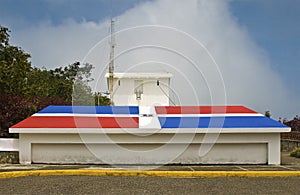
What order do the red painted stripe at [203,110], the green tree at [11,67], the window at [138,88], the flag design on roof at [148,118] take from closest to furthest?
the flag design on roof at [148,118] < the red painted stripe at [203,110] < the green tree at [11,67] < the window at [138,88]

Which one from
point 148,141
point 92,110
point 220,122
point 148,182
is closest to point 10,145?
point 92,110

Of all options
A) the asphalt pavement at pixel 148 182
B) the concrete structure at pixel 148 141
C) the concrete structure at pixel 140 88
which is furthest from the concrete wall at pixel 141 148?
the concrete structure at pixel 140 88

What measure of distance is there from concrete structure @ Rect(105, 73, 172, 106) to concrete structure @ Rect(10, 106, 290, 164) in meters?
8.93

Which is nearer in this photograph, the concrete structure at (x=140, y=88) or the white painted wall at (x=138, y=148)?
the white painted wall at (x=138, y=148)

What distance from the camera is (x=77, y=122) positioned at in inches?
502

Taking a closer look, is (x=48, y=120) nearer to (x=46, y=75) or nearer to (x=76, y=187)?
(x=76, y=187)

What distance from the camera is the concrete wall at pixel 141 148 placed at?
1248cm

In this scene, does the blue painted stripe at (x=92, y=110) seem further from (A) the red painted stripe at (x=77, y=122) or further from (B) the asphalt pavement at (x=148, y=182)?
(B) the asphalt pavement at (x=148, y=182)

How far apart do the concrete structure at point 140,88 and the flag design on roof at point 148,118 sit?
7.08 m

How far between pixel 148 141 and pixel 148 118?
1.05 m

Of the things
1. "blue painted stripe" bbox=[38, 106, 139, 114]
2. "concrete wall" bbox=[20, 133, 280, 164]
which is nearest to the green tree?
"blue painted stripe" bbox=[38, 106, 139, 114]

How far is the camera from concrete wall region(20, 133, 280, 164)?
12.5m

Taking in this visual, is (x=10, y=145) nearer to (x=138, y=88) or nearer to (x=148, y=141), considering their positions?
(x=148, y=141)

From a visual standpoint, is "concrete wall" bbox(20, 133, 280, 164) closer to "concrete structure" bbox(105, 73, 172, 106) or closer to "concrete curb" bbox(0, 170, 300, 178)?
"concrete curb" bbox(0, 170, 300, 178)
